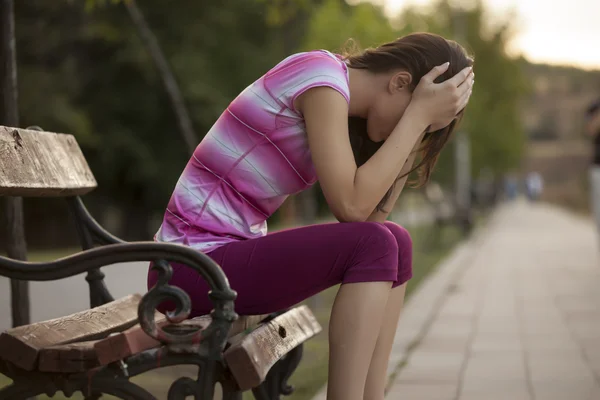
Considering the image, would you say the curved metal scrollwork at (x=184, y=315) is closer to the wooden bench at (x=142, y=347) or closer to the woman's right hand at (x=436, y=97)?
the wooden bench at (x=142, y=347)

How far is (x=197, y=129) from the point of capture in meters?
26.8

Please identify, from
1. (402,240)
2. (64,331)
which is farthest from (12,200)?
(402,240)

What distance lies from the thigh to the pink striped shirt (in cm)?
15

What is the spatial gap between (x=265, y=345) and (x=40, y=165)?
3.59ft

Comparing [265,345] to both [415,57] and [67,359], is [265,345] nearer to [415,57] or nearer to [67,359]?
[67,359]

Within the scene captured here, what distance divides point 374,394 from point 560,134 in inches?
5151

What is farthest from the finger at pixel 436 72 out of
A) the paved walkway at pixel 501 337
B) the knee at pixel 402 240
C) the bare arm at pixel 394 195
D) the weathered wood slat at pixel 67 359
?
the paved walkway at pixel 501 337

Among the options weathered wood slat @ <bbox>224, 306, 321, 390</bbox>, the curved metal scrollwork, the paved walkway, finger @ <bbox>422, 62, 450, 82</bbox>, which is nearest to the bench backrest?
the curved metal scrollwork

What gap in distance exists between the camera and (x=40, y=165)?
3.36m

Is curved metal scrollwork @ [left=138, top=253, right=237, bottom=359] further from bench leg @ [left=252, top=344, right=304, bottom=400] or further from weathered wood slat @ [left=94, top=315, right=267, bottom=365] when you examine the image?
bench leg @ [left=252, top=344, right=304, bottom=400]

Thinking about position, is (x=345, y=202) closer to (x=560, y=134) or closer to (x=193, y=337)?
(x=193, y=337)

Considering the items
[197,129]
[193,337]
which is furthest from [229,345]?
[197,129]

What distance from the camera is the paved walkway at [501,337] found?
4715mm

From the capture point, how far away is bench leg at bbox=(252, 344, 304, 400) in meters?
3.47
